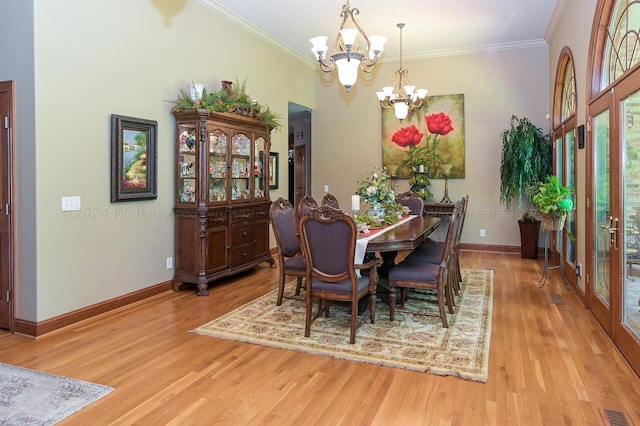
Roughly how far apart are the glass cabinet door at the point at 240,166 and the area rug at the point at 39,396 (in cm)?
286

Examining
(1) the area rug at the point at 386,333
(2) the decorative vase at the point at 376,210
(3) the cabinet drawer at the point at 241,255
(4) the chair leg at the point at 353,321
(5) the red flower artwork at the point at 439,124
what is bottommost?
(1) the area rug at the point at 386,333

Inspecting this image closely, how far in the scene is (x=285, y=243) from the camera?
4320mm

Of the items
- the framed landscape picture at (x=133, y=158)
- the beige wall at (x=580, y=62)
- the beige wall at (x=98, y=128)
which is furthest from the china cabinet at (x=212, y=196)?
the beige wall at (x=580, y=62)

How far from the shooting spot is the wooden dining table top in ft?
11.3

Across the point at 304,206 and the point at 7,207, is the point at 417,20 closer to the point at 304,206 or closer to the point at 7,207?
the point at 304,206

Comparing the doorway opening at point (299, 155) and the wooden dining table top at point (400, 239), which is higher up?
the doorway opening at point (299, 155)

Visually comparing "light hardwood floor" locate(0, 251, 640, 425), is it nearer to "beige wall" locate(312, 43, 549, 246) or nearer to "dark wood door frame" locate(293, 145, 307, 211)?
"beige wall" locate(312, 43, 549, 246)

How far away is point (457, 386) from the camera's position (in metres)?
2.61

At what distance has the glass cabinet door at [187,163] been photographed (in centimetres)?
477

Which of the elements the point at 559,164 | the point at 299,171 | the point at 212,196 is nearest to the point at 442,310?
the point at 212,196

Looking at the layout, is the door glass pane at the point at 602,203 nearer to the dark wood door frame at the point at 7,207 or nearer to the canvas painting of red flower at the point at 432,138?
→ the canvas painting of red flower at the point at 432,138

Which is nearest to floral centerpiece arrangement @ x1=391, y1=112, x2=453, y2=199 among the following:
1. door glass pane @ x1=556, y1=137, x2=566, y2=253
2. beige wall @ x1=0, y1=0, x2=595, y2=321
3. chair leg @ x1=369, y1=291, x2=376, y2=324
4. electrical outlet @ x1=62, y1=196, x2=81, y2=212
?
beige wall @ x1=0, y1=0, x2=595, y2=321

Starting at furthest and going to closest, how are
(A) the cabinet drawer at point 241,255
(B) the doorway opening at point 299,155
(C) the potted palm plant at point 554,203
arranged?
1. (B) the doorway opening at point 299,155
2. (A) the cabinet drawer at point 241,255
3. (C) the potted palm plant at point 554,203

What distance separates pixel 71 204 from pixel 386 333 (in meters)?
2.83
